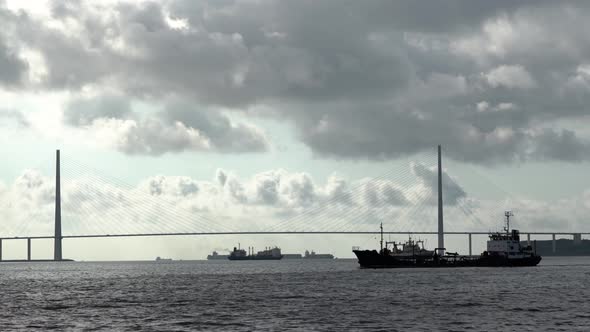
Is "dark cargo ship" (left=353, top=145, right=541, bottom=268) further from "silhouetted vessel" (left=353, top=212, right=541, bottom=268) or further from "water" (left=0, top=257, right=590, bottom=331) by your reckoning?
"water" (left=0, top=257, right=590, bottom=331)

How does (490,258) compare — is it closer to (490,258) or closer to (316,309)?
(490,258)

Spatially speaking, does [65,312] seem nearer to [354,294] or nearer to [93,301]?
[93,301]

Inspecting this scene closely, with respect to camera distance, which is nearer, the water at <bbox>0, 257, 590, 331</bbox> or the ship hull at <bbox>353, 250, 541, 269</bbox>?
the water at <bbox>0, 257, 590, 331</bbox>

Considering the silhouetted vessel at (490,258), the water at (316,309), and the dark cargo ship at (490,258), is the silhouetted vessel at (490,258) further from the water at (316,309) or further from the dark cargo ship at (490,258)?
the water at (316,309)

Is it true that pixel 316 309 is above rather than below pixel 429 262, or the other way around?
above

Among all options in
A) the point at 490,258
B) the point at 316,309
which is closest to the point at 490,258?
the point at 490,258

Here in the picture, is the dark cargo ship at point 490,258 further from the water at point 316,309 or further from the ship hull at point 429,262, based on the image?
the water at point 316,309

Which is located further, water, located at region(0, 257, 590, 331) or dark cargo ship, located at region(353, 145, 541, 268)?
dark cargo ship, located at region(353, 145, 541, 268)

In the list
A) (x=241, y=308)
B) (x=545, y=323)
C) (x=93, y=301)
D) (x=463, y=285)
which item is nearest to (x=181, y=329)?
(x=241, y=308)

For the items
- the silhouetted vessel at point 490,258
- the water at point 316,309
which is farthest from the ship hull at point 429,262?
the water at point 316,309

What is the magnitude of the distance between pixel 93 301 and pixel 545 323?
49.0 meters

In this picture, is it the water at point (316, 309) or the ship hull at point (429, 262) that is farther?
the ship hull at point (429, 262)

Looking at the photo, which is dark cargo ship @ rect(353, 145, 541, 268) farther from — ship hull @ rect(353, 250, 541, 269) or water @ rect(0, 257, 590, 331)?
water @ rect(0, 257, 590, 331)

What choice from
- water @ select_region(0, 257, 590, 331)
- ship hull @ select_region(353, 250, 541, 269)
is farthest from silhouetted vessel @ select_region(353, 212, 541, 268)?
water @ select_region(0, 257, 590, 331)
